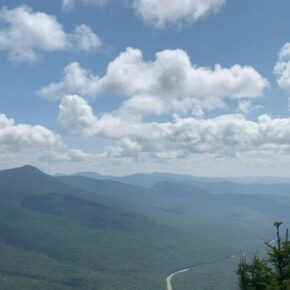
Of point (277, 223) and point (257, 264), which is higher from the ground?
point (277, 223)

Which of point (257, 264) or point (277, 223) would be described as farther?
point (257, 264)

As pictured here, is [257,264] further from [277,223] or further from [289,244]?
[277,223]

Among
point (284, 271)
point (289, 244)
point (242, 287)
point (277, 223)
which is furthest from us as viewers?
point (242, 287)

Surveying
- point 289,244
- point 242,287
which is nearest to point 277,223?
point 289,244

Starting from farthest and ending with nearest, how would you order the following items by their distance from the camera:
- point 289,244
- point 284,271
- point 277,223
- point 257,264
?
point 257,264 → point 284,271 → point 289,244 → point 277,223

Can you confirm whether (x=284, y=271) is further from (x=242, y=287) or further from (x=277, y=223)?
(x=242, y=287)

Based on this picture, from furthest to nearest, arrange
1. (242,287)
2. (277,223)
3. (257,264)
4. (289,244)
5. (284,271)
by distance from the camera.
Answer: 1. (242,287)
2. (257,264)
3. (284,271)
4. (289,244)
5. (277,223)

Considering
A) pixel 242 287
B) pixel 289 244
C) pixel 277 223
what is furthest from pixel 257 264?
pixel 277 223

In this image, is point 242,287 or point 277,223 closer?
point 277,223

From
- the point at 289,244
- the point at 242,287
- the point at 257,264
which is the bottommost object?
the point at 242,287
